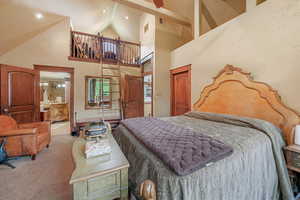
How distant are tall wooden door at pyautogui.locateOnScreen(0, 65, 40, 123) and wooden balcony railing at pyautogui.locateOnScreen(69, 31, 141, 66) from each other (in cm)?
132

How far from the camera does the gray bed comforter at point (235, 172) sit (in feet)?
2.72

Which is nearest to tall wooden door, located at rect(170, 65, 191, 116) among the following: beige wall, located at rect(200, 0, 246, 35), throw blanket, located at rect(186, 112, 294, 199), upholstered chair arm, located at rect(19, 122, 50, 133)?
beige wall, located at rect(200, 0, 246, 35)

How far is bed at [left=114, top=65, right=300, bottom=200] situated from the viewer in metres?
0.84

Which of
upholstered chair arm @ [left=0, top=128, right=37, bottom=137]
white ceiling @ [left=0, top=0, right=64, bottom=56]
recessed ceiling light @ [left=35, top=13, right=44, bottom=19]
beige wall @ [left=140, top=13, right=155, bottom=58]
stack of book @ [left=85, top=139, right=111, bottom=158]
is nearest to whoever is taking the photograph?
stack of book @ [left=85, top=139, right=111, bottom=158]

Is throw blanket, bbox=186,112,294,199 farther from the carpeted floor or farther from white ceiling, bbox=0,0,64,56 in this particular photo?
white ceiling, bbox=0,0,64,56

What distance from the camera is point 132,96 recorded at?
471 cm

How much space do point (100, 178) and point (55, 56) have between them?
174 inches

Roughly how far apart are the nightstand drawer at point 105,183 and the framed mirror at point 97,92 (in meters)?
3.93

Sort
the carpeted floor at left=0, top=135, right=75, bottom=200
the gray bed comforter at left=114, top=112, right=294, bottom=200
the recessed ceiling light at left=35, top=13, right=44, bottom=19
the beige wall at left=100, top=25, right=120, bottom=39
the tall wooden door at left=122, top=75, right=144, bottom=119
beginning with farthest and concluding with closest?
the beige wall at left=100, top=25, right=120, bottom=39
the tall wooden door at left=122, top=75, right=144, bottom=119
the recessed ceiling light at left=35, top=13, right=44, bottom=19
the carpeted floor at left=0, top=135, right=75, bottom=200
the gray bed comforter at left=114, top=112, right=294, bottom=200

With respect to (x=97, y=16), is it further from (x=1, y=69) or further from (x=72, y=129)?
(x=72, y=129)

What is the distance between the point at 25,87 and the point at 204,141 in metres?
4.31

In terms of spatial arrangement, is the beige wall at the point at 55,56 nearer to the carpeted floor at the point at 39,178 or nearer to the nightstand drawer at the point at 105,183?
the carpeted floor at the point at 39,178

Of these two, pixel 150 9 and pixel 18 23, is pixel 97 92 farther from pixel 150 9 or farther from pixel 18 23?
pixel 150 9

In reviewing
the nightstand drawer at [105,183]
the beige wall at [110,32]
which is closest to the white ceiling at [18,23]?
the beige wall at [110,32]
